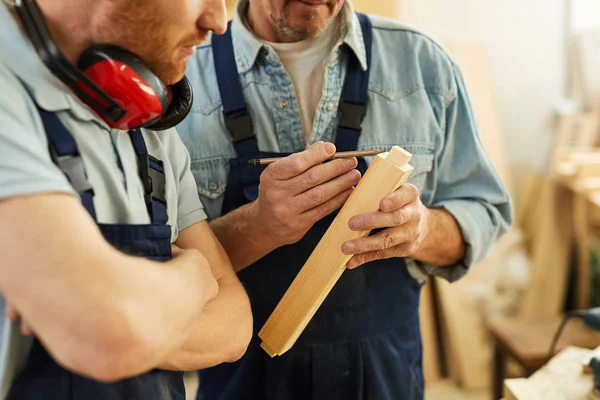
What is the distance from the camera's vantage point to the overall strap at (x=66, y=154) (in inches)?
29.8

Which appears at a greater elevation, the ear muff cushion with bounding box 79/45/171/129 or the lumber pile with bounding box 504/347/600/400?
the ear muff cushion with bounding box 79/45/171/129

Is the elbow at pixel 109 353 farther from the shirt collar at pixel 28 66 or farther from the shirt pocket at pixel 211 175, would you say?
the shirt pocket at pixel 211 175

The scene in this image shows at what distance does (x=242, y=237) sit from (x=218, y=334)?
0.32 meters

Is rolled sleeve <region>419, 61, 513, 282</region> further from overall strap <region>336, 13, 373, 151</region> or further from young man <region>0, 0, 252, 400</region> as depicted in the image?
young man <region>0, 0, 252, 400</region>

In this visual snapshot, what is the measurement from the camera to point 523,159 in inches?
130

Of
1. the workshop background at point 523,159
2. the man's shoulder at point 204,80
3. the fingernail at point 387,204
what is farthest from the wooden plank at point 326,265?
the workshop background at point 523,159

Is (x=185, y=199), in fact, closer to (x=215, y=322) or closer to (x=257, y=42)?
(x=215, y=322)

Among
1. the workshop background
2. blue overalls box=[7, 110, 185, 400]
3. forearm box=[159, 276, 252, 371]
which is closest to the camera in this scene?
blue overalls box=[7, 110, 185, 400]

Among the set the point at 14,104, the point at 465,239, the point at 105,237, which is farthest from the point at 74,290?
the point at 465,239

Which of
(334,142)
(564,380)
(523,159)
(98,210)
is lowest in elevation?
(523,159)

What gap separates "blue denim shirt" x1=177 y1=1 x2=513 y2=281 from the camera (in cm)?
132

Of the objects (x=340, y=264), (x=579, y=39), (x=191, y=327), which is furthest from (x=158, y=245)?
(x=579, y=39)

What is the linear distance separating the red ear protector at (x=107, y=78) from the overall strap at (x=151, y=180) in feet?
0.23

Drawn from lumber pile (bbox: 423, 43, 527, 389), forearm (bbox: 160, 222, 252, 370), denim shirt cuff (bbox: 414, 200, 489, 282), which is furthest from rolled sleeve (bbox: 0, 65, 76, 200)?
lumber pile (bbox: 423, 43, 527, 389)
